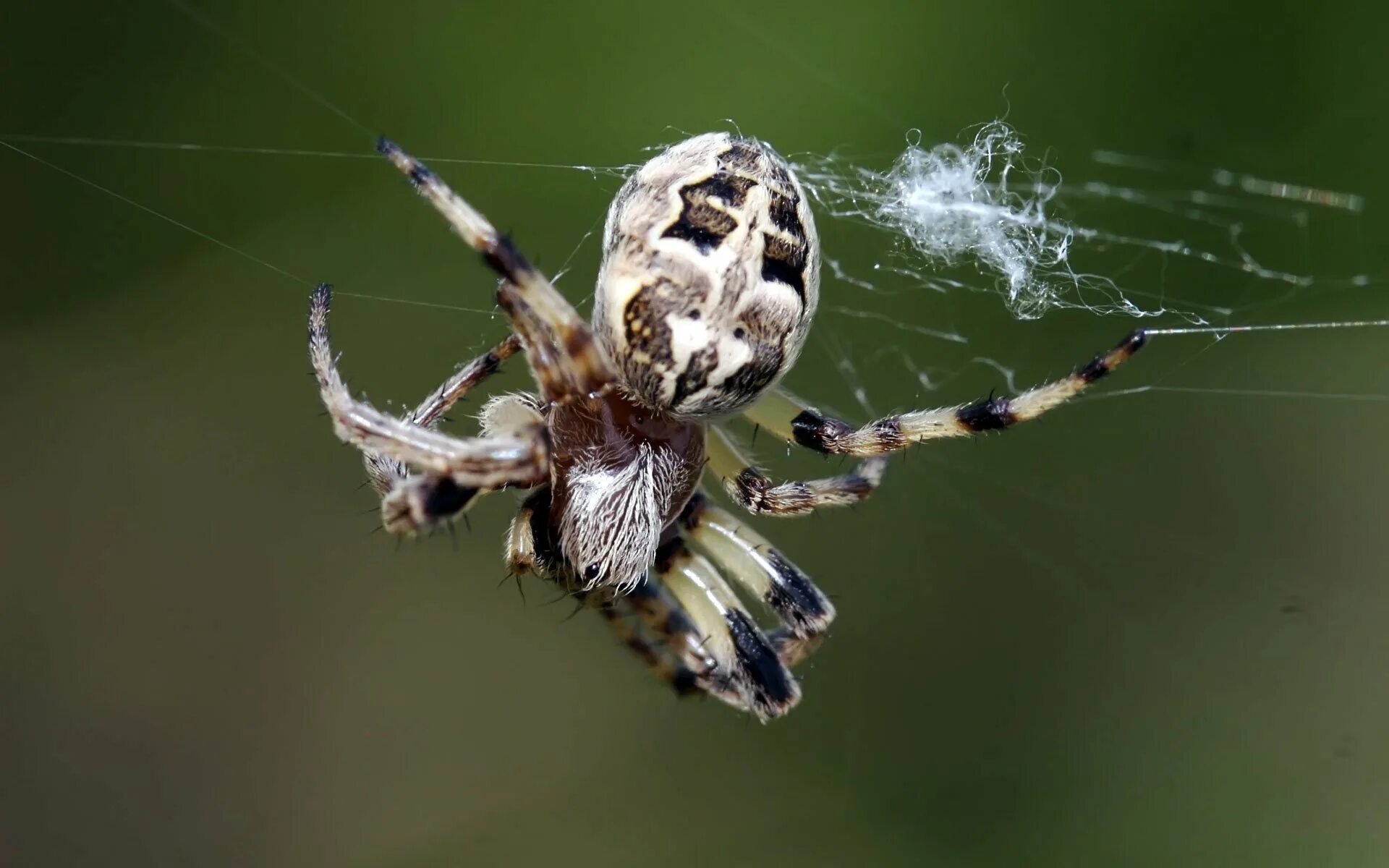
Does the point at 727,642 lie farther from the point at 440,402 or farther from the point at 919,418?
the point at 440,402

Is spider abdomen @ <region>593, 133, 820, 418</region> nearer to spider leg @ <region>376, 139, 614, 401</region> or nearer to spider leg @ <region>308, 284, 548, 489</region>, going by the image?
spider leg @ <region>376, 139, 614, 401</region>

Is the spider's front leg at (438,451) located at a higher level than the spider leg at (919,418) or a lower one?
higher

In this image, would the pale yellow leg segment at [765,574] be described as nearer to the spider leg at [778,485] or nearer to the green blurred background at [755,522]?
the spider leg at [778,485]

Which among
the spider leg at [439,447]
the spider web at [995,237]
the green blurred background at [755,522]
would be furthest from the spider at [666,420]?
the green blurred background at [755,522]

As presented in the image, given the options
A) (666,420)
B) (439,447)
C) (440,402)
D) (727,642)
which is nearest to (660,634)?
Result: (727,642)

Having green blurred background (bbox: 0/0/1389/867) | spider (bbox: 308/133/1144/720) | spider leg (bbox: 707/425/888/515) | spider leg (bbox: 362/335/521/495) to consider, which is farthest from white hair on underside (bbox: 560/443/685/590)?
green blurred background (bbox: 0/0/1389/867)

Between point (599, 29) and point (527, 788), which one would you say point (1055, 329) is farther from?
point (527, 788)
